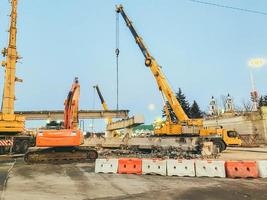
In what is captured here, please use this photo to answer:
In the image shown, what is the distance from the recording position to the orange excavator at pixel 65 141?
17.5 metres

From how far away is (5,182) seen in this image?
11664mm

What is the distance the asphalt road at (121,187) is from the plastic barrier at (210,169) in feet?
1.94

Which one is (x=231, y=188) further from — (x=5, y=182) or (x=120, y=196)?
(x=5, y=182)

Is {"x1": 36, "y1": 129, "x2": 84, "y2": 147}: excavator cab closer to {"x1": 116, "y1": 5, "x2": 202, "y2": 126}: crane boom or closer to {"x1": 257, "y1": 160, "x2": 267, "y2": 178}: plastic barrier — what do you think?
{"x1": 257, "y1": 160, "x2": 267, "y2": 178}: plastic barrier

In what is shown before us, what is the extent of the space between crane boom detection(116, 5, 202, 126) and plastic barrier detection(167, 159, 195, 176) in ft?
48.9

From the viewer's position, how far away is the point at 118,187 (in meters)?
10.8

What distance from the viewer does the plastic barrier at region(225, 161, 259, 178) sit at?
13453 mm

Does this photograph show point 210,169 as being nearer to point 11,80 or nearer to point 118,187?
point 118,187

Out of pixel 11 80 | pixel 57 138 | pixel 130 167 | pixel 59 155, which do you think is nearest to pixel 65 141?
pixel 57 138

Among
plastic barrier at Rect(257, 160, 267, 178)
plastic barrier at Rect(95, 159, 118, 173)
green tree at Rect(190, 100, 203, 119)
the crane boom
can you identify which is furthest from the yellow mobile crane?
green tree at Rect(190, 100, 203, 119)

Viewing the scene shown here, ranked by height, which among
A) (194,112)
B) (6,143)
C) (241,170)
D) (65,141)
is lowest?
(241,170)

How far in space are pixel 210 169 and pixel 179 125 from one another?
1460 centimetres

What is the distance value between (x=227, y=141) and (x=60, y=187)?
2354 cm

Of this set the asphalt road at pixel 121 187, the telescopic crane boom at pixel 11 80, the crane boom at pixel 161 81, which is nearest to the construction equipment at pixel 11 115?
the telescopic crane boom at pixel 11 80
